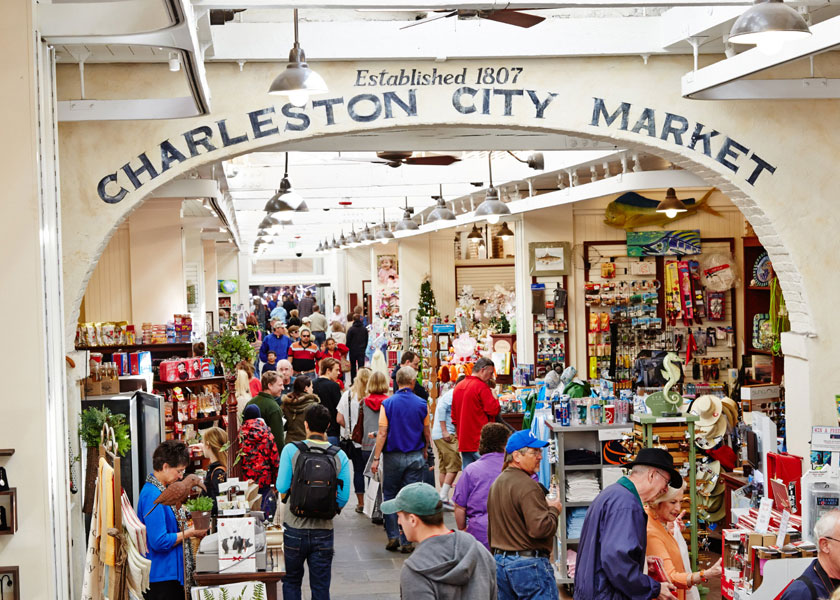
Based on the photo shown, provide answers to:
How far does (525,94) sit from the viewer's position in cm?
671

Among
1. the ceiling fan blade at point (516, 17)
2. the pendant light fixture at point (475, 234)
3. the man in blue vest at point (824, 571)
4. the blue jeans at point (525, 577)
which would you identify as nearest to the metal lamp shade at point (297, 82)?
the ceiling fan blade at point (516, 17)

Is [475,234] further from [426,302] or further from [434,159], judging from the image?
[434,159]

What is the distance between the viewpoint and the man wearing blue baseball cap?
16.7 ft

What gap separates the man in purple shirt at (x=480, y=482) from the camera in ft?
19.2

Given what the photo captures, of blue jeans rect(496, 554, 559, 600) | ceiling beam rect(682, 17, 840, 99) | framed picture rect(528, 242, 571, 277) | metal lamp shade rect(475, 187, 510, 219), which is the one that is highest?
ceiling beam rect(682, 17, 840, 99)

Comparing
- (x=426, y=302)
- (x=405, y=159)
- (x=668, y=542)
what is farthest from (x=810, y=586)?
(x=426, y=302)

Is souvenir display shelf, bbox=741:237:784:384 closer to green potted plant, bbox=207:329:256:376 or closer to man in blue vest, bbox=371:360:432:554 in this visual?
man in blue vest, bbox=371:360:432:554

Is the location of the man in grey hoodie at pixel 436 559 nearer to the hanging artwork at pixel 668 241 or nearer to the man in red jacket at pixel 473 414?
the man in red jacket at pixel 473 414

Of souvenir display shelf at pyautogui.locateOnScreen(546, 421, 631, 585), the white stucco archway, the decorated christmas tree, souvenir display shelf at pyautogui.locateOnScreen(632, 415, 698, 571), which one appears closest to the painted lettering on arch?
the white stucco archway

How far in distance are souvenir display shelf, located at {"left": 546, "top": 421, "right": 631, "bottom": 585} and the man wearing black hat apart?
2.60 metres

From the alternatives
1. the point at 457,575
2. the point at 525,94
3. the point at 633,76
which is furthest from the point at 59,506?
the point at 633,76

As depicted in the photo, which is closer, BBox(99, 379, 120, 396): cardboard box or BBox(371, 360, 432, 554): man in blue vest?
BBox(99, 379, 120, 396): cardboard box

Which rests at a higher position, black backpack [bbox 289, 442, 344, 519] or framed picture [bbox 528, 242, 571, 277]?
framed picture [bbox 528, 242, 571, 277]

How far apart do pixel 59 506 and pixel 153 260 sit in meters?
7.70
